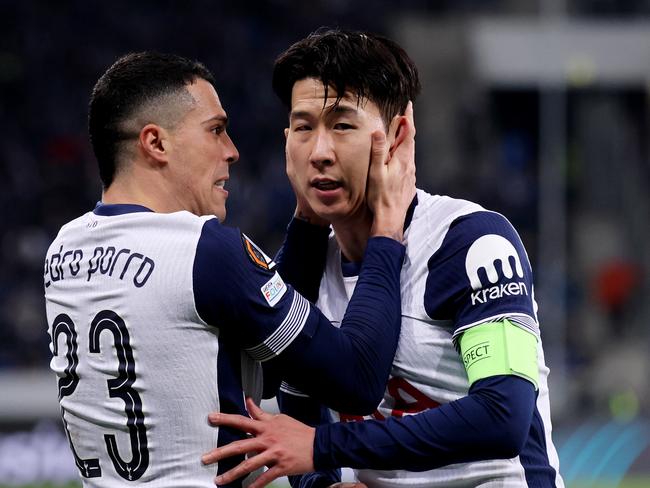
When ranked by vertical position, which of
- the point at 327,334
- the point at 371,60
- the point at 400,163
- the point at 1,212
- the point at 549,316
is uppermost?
the point at 1,212

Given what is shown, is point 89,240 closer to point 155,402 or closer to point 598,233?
point 155,402

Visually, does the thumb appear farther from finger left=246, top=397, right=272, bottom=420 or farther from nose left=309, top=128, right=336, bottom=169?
nose left=309, top=128, right=336, bottom=169

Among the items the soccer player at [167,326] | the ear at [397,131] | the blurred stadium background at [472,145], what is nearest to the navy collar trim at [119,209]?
the soccer player at [167,326]

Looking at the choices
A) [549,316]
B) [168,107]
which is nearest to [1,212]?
[549,316]

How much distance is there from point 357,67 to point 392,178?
12.4 inches

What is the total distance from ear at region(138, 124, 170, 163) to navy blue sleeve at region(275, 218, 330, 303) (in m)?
0.56

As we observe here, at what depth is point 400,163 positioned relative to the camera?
3.23 m

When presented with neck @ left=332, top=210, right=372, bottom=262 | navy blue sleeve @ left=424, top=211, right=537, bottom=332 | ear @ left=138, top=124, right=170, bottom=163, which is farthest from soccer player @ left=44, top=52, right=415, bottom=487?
neck @ left=332, top=210, right=372, bottom=262

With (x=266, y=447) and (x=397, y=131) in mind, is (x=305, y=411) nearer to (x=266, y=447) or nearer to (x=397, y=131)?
(x=266, y=447)

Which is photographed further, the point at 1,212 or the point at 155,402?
the point at 1,212

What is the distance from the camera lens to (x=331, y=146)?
3135 mm

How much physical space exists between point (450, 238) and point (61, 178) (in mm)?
10340

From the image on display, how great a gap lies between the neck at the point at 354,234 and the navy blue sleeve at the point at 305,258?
73 millimetres

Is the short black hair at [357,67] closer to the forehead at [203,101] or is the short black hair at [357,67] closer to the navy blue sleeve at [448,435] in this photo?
the forehead at [203,101]
